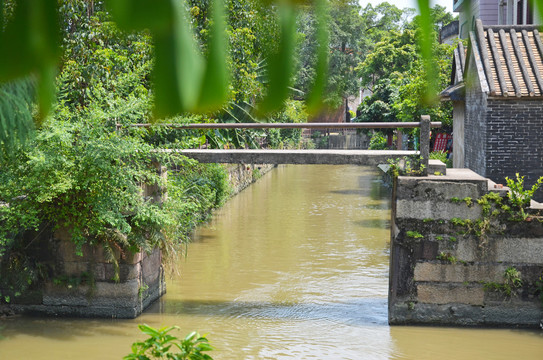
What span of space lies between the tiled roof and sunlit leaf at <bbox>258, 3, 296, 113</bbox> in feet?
31.6

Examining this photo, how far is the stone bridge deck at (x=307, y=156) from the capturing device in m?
9.19

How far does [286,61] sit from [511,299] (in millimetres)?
8464

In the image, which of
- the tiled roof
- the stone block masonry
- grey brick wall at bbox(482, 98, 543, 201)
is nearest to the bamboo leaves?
the stone block masonry

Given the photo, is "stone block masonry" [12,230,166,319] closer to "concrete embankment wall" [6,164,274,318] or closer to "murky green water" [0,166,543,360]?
"concrete embankment wall" [6,164,274,318]

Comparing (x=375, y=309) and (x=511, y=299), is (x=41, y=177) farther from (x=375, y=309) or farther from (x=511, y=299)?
(x=511, y=299)

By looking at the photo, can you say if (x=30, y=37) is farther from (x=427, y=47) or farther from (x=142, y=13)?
(x=427, y=47)

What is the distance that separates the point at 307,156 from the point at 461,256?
90.5 inches

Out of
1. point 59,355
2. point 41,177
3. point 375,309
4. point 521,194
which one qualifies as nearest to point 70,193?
point 41,177

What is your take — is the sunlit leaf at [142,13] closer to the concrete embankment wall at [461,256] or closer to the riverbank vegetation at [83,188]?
the riverbank vegetation at [83,188]

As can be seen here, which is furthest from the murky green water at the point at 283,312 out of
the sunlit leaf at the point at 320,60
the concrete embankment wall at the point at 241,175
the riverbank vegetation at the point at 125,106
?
the sunlit leaf at the point at 320,60

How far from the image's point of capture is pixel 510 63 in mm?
10828

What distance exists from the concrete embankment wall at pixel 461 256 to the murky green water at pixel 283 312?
0.83 feet

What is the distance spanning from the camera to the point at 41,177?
327 inches

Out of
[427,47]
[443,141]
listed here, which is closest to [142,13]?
[427,47]
